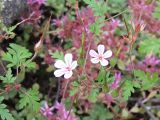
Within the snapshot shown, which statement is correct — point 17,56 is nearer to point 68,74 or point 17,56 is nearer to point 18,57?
point 18,57

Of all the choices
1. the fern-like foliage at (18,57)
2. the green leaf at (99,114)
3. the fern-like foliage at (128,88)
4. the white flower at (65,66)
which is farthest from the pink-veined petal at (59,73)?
the green leaf at (99,114)

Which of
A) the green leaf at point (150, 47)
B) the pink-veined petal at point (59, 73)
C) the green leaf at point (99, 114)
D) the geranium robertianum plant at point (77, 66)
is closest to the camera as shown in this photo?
the green leaf at point (150, 47)

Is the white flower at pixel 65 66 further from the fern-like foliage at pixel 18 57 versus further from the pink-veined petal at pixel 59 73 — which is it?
the fern-like foliage at pixel 18 57

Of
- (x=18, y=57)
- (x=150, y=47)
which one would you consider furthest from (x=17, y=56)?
(x=150, y=47)

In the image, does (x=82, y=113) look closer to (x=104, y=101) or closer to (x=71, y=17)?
(x=104, y=101)

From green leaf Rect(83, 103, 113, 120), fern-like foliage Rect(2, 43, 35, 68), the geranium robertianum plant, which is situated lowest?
green leaf Rect(83, 103, 113, 120)

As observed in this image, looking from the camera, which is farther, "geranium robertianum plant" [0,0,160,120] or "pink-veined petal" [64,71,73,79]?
"geranium robertianum plant" [0,0,160,120]

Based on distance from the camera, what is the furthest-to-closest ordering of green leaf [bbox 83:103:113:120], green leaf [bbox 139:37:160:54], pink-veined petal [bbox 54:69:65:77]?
green leaf [bbox 83:103:113:120]
pink-veined petal [bbox 54:69:65:77]
green leaf [bbox 139:37:160:54]

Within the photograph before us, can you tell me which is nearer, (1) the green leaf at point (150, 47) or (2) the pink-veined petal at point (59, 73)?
(1) the green leaf at point (150, 47)

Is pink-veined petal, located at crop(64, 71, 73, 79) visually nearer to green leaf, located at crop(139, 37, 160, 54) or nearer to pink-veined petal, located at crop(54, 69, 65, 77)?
pink-veined petal, located at crop(54, 69, 65, 77)

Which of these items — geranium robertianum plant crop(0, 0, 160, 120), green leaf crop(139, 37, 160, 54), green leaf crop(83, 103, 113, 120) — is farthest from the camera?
green leaf crop(83, 103, 113, 120)

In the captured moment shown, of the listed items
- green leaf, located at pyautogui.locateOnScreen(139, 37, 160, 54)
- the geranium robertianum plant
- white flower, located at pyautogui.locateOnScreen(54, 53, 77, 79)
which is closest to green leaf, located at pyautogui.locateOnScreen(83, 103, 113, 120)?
the geranium robertianum plant
